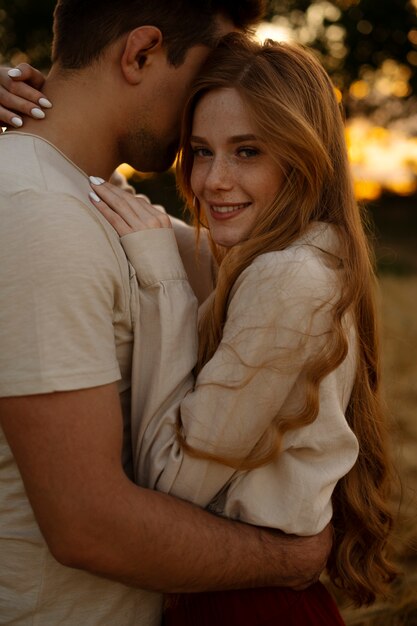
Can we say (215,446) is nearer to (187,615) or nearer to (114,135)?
(187,615)

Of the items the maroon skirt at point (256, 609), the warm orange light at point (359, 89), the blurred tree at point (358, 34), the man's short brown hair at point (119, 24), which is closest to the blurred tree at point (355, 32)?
the blurred tree at point (358, 34)

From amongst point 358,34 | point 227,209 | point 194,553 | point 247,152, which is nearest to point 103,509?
point 194,553

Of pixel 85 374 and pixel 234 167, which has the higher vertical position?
pixel 234 167

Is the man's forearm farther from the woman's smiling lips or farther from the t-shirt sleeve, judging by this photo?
the woman's smiling lips

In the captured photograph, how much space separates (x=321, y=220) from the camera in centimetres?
213

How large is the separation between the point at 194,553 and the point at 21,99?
1290 mm

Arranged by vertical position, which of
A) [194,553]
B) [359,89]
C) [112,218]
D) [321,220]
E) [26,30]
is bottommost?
[194,553]

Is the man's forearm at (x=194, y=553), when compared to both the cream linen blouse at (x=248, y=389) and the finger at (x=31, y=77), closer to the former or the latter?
the cream linen blouse at (x=248, y=389)

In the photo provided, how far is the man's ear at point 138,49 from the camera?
2.13 meters

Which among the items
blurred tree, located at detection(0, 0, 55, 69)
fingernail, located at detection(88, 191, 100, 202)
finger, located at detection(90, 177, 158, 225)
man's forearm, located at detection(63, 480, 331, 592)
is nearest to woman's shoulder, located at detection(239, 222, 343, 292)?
finger, located at detection(90, 177, 158, 225)

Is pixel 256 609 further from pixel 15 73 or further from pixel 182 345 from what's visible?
pixel 15 73

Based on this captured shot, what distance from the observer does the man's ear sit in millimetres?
2131

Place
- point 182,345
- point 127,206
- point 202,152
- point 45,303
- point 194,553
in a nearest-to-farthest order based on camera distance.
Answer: point 45,303
point 194,553
point 182,345
point 127,206
point 202,152

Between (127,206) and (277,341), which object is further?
(127,206)
